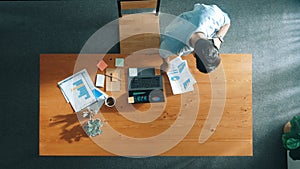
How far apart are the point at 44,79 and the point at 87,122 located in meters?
0.42

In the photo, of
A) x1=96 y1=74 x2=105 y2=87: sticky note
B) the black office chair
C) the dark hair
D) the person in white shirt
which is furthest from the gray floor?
the dark hair

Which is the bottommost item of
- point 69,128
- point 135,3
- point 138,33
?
point 69,128

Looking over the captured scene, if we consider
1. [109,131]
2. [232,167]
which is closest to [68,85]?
[109,131]

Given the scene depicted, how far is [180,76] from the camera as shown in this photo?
2.72m

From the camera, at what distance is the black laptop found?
2.67m

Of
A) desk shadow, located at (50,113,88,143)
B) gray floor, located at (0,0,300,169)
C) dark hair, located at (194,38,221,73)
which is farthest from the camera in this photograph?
gray floor, located at (0,0,300,169)

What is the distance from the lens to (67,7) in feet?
11.4

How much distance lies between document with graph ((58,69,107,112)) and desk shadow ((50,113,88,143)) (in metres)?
0.08

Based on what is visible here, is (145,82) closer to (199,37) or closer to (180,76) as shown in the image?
(180,76)

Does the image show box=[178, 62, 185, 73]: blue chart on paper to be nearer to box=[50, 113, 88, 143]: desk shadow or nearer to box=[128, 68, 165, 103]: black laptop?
box=[128, 68, 165, 103]: black laptop

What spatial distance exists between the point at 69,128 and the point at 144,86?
590 millimetres

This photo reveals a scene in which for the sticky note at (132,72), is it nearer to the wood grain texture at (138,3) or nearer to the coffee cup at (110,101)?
the coffee cup at (110,101)

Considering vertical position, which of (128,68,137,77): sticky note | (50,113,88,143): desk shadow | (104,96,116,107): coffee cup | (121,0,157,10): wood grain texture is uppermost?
(121,0,157,10): wood grain texture

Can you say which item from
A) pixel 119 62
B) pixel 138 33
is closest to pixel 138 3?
pixel 138 33
